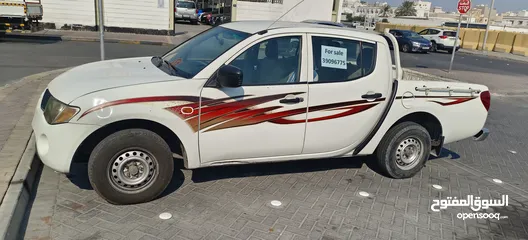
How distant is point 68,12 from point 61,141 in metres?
19.3

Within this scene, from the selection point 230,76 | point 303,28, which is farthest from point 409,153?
point 230,76

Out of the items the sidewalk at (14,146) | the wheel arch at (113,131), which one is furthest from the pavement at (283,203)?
the wheel arch at (113,131)

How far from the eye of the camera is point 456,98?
4.97 m

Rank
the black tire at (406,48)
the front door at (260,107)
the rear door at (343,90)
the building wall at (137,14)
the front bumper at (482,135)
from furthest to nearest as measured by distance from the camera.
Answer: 1. the black tire at (406,48)
2. the building wall at (137,14)
3. the front bumper at (482,135)
4. the rear door at (343,90)
5. the front door at (260,107)

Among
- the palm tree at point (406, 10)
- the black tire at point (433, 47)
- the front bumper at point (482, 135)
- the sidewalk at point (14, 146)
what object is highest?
the palm tree at point (406, 10)

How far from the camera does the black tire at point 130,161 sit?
11.8 feet

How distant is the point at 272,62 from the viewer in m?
4.15

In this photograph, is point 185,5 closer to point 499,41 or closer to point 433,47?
point 433,47

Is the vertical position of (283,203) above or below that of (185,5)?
below

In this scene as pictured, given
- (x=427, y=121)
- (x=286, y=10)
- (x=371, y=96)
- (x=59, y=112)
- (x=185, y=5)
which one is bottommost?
(x=427, y=121)

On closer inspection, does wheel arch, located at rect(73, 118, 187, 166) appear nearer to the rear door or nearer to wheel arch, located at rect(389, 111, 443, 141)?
the rear door

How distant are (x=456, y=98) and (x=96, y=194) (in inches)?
169

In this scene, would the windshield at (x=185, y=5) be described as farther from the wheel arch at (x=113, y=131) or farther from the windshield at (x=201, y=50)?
the wheel arch at (x=113, y=131)

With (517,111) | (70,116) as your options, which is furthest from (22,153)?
(517,111)
